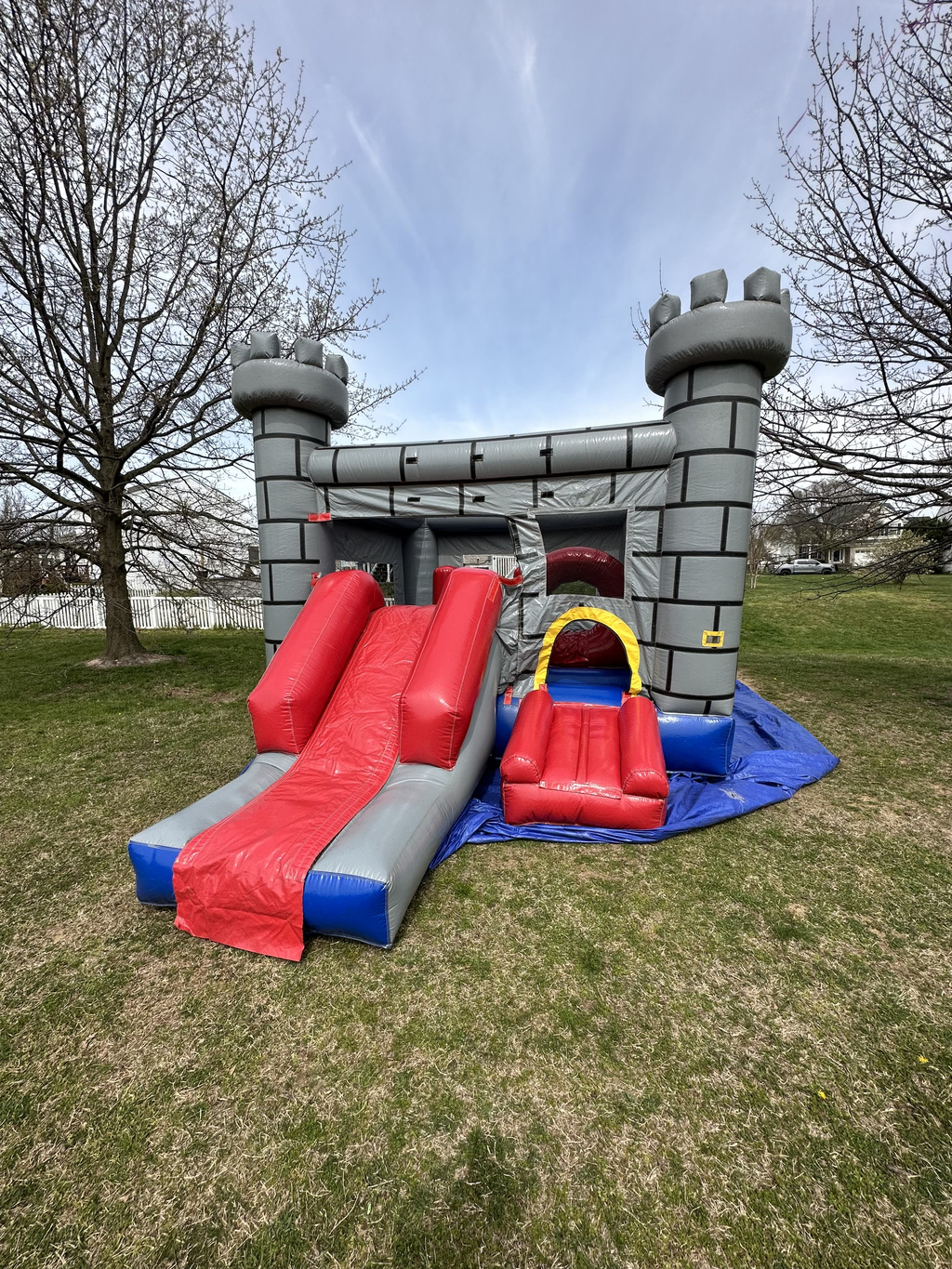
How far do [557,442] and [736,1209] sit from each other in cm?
401

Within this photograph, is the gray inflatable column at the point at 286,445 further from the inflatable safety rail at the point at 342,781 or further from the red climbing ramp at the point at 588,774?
the red climbing ramp at the point at 588,774

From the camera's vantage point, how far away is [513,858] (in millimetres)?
3002

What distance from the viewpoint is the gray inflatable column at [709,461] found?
3.49m

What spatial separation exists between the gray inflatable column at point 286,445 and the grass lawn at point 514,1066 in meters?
2.17

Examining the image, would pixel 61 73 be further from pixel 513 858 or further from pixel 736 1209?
pixel 736 1209

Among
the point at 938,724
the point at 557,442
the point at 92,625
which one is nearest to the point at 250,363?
the point at 557,442

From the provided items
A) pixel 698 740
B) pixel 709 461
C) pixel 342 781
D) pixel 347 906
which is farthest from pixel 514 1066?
pixel 709 461

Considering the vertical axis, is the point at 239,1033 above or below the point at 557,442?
below

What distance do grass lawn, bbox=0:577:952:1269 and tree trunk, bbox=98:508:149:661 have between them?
18.3 feet

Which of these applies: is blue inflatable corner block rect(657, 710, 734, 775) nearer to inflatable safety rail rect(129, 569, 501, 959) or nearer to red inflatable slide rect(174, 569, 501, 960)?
inflatable safety rail rect(129, 569, 501, 959)

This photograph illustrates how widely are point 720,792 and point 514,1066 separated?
8.36 feet

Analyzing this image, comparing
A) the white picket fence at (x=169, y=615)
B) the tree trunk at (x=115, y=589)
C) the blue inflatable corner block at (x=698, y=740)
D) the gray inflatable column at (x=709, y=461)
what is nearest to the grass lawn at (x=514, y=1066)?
the blue inflatable corner block at (x=698, y=740)

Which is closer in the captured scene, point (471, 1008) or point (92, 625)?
point (471, 1008)

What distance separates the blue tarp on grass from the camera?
3.19m
